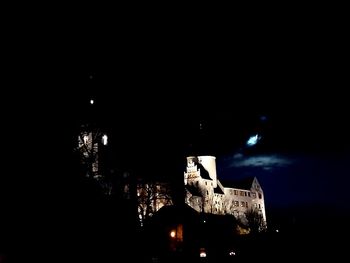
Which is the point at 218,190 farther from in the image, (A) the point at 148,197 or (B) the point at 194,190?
(A) the point at 148,197

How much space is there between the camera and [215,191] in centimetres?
8806

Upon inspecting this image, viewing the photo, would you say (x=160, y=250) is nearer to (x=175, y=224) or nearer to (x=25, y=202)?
(x=175, y=224)

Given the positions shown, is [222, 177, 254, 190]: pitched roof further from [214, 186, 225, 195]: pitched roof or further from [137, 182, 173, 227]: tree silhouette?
[137, 182, 173, 227]: tree silhouette

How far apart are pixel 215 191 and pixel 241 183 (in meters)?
15.7

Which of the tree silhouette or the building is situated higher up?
the building

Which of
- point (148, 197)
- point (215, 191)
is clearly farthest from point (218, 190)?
point (148, 197)

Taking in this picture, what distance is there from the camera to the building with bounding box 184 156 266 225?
82312 mm

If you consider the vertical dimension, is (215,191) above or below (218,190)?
below

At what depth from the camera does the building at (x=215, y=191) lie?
82312mm

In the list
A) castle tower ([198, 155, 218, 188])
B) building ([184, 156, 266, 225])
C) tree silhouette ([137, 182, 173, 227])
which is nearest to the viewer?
tree silhouette ([137, 182, 173, 227])

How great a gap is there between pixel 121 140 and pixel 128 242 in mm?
7821

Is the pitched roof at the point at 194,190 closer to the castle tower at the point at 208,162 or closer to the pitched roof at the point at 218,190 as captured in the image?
the pitched roof at the point at 218,190

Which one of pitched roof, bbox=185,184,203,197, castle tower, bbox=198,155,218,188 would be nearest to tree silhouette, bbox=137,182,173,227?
pitched roof, bbox=185,184,203,197

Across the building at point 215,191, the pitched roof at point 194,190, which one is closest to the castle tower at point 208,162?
the building at point 215,191
